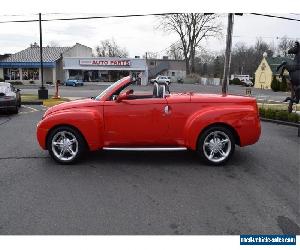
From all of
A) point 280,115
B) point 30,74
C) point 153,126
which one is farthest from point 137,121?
point 30,74

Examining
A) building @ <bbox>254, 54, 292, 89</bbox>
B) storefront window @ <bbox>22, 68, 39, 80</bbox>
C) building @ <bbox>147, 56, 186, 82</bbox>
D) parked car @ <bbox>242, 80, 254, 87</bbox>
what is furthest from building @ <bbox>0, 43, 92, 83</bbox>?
building @ <bbox>147, 56, 186, 82</bbox>

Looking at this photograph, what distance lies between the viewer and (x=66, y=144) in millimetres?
5828

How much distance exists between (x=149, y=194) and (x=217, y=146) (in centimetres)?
181

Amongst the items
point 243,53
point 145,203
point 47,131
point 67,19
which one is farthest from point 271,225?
point 243,53

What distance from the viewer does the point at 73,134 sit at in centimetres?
579

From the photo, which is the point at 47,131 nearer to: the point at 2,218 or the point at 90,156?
the point at 90,156

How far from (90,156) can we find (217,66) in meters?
86.1

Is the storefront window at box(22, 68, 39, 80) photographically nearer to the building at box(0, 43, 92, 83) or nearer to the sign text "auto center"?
the building at box(0, 43, 92, 83)

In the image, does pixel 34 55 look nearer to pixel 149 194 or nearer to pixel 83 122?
pixel 83 122

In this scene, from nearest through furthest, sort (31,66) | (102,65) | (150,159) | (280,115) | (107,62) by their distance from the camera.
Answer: (150,159) → (280,115) → (31,66) → (107,62) → (102,65)

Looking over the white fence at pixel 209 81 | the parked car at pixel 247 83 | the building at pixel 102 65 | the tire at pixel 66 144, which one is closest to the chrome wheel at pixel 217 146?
the tire at pixel 66 144

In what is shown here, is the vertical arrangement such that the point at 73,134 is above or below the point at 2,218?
above

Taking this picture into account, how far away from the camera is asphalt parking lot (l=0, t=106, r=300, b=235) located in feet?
11.9

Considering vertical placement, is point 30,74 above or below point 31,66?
below
